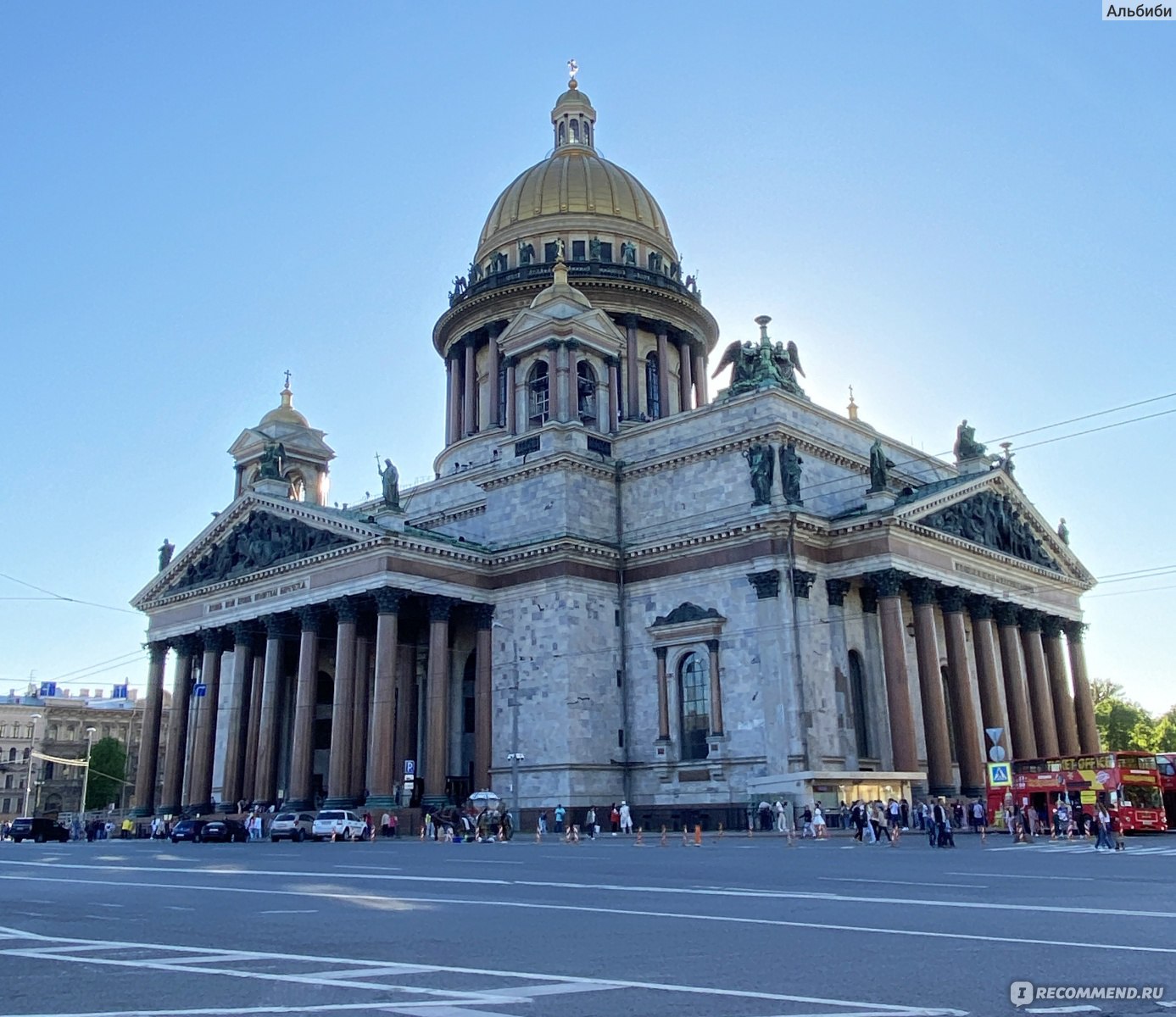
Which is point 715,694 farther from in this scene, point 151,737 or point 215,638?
point 151,737

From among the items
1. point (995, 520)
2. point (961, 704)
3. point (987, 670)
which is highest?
point (995, 520)

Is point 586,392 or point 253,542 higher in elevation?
point 586,392

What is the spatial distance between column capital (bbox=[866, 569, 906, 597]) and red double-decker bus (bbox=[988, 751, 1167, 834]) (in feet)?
25.4

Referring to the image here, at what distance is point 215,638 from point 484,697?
595 inches

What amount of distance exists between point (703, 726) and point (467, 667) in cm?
1199

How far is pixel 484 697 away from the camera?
47469 mm

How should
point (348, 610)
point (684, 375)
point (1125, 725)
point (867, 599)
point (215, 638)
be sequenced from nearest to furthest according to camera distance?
point (348, 610), point (867, 599), point (215, 638), point (684, 375), point (1125, 725)

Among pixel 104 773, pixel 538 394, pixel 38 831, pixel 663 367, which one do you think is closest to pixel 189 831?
pixel 38 831

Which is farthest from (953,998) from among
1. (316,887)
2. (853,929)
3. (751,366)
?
(751,366)

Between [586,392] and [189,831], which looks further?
[586,392]

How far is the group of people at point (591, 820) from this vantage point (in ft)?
141

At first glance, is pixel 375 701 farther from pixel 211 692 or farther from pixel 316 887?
pixel 316 887

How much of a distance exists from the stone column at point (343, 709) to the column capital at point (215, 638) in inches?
400

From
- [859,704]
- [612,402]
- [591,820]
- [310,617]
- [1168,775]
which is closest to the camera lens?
[1168,775]
